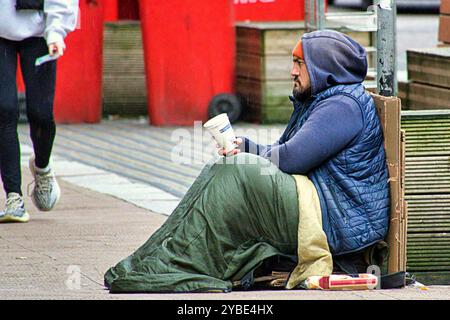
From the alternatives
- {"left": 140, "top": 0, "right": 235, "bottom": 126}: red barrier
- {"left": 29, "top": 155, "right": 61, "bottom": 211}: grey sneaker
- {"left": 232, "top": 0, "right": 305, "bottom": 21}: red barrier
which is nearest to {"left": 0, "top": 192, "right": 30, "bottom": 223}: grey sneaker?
{"left": 29, "top": 155, "right": 61, "bottom": 211}: grey sneaker

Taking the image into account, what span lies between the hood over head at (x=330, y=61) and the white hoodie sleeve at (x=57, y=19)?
6.59ft

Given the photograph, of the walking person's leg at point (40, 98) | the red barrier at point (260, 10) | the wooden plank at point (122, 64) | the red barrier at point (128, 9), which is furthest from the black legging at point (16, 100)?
the red barrier at point (128, 9)

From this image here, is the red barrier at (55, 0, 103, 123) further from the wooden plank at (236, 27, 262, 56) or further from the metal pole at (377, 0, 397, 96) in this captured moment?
the metal pole at (377, 0, 397, 96)

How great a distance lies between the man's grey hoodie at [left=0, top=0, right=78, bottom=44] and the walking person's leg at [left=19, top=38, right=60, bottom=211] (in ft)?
0.25

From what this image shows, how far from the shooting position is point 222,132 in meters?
5.44

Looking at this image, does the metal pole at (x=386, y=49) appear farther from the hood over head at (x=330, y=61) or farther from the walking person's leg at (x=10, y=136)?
the walking person's leg at (x=10, y=136)

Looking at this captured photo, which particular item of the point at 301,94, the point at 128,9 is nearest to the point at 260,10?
the point at 128,9

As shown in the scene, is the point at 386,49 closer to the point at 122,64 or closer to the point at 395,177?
the point at 395,177

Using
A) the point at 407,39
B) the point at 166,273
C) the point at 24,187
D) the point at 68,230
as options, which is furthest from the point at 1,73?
the point at 407,39

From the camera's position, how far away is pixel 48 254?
21.6ft

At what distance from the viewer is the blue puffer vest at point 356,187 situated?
5.42 m

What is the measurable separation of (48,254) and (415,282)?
1.96 m
